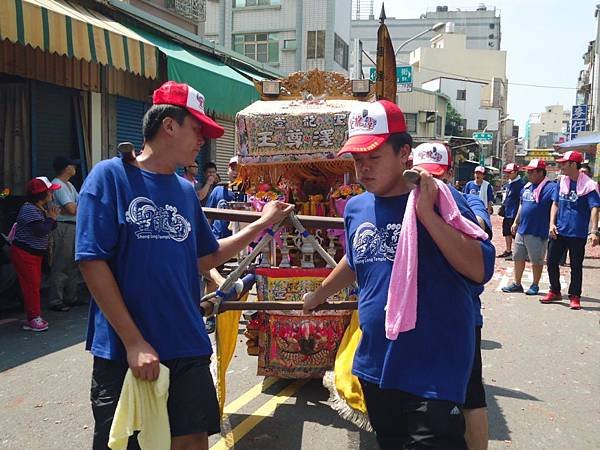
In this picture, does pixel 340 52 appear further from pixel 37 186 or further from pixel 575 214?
pixel 37 186

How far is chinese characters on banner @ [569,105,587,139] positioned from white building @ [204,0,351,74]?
15895 millimetres

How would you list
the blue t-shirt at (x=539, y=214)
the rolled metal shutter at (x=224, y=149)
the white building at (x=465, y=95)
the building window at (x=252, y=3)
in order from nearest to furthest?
the blue t-shirt at (x=539, y=214)
the rolled metal shutter at (x=224, y=149)
the building window at (x=252, y=3)
the white building at (x=465, y=95)

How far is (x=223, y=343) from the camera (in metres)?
3.84

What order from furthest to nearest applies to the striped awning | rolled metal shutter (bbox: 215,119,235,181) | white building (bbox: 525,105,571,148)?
white building (bbox: 525,105,571,148), rolled metal shutter (bbox: 215,119,235,181), the striped awning

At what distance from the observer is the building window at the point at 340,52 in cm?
3000

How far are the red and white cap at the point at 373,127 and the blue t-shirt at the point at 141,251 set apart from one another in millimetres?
760

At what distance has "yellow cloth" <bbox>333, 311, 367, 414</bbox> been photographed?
3.65 meters

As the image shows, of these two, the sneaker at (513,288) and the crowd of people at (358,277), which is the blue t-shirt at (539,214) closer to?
the sneaker at (513,288)

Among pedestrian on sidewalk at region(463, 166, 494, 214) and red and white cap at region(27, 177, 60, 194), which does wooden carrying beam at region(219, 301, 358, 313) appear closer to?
Answer: red and white cap at region(27, 177, 60, 194)

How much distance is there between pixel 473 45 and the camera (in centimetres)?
8538

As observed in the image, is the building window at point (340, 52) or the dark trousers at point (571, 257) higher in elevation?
the building window at point (340, 52)

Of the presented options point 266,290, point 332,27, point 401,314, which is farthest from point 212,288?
point 332,27

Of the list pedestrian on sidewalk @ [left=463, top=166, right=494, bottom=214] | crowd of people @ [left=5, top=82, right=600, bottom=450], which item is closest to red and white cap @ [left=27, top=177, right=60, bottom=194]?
crowd of people @ [left=5, top=82, right=600, bottom=450]

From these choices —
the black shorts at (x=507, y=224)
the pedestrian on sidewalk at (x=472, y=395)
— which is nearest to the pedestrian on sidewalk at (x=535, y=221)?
the black shorts at (x=507, y=224)
